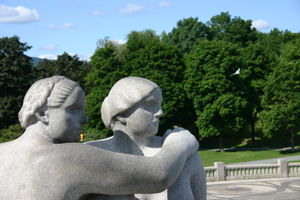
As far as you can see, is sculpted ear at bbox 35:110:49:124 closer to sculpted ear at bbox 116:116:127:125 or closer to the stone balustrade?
sculpted ear at bbox 116:116:127:125

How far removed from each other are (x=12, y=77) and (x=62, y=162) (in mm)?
44879

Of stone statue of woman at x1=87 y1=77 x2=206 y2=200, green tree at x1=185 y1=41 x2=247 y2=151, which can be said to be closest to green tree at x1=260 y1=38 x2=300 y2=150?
green tree at x1=185 y1=41 x2=247 y2=151

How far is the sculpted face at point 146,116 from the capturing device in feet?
15.0

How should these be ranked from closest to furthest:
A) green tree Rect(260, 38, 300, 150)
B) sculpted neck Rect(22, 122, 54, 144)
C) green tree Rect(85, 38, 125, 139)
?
1. sculpted neck Rect(22, 122, 54, 144)
2. green tree Rect(260, 38, 300, 150)
3. green tree Rect(85, 38, 125, 139)

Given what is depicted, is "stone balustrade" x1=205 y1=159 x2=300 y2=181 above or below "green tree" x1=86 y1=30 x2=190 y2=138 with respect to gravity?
below

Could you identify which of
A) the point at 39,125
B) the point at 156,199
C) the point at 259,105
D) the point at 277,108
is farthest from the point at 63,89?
the point at 259,105

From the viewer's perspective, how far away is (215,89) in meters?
42.3

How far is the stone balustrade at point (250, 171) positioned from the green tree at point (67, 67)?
31037mm

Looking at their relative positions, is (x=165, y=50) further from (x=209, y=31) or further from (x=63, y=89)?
(x=63, y=89)

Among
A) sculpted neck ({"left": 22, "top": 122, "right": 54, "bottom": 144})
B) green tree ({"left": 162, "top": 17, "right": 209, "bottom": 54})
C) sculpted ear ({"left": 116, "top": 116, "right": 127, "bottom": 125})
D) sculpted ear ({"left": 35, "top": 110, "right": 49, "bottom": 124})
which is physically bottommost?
sculpted neck ({"left": 22, "top": 122, "right": 54, "bottom": 144})

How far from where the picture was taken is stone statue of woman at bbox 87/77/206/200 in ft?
14.9

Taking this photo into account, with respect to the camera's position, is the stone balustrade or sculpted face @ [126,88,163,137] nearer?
sculpted face @ [126,88,163,137]

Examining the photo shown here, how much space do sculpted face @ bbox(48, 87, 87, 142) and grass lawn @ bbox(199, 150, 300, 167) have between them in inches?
1211

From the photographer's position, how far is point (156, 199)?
455 centimetres
